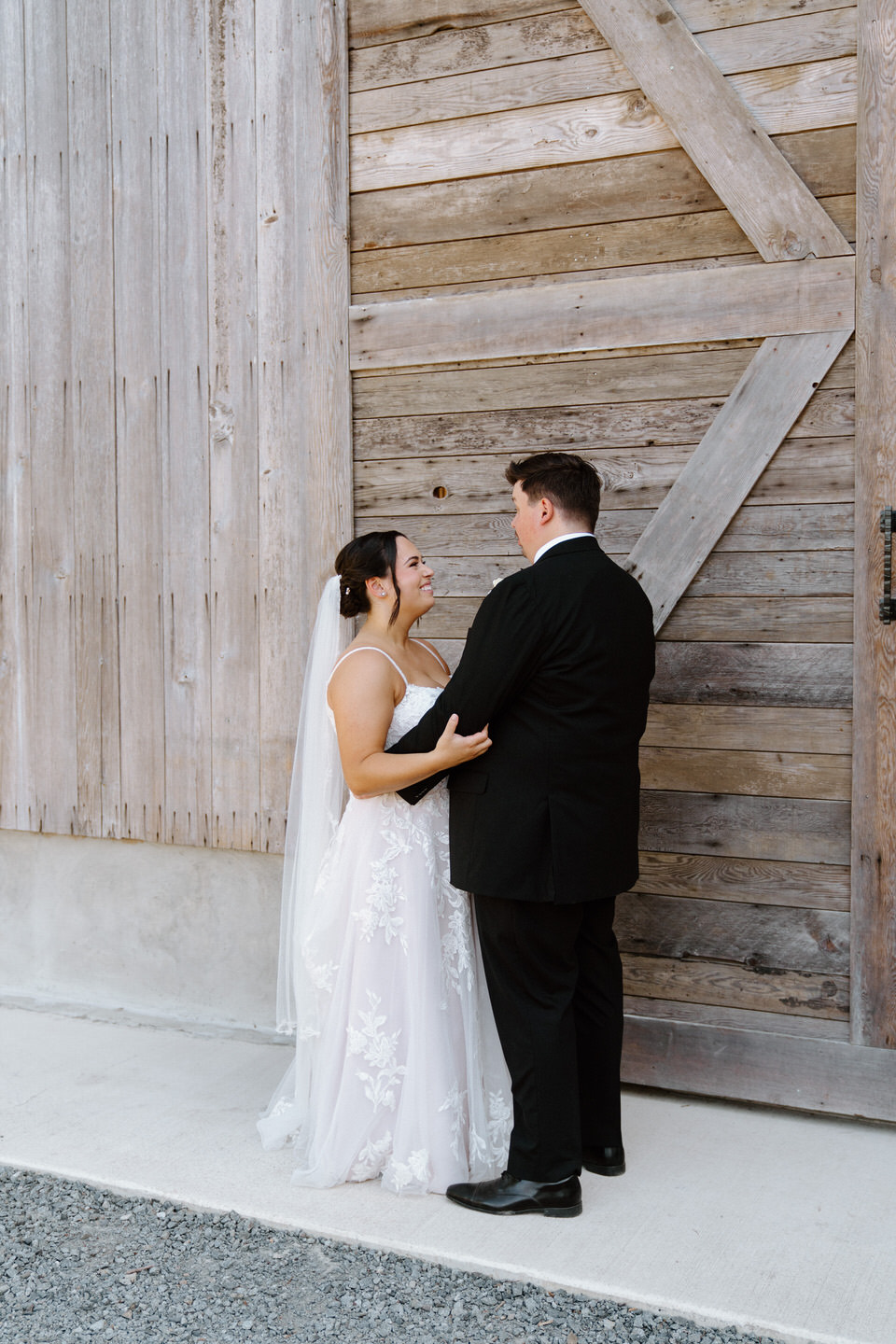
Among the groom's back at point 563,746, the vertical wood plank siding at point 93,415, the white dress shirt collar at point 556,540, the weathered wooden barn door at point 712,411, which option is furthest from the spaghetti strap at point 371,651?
the vertical wood plank siding at point 93,415

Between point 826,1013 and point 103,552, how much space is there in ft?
10.0

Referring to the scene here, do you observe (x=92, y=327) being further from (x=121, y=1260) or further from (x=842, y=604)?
(x=121, y=1260)

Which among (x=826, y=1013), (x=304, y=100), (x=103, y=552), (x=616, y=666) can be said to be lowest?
(x=826, y=1013)

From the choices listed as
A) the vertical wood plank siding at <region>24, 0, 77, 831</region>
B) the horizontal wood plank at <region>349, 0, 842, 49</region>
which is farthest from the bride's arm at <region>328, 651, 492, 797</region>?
the horizontal wood plank at <region>349, 0, 842, 49</region>

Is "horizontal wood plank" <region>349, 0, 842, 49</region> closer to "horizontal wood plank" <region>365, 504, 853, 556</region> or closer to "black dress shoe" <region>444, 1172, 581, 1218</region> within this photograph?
"horizontal wood plank" <region>365, 504, 853, 556</region>

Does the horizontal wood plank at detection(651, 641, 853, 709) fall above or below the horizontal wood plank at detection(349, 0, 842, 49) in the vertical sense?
below

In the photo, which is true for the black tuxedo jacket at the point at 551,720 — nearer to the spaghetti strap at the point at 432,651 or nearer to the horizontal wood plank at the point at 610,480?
the spaghetti strap at the point at 432,651

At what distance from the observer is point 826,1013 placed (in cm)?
345

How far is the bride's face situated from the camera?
323cm

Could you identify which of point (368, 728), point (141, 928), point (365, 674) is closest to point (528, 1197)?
point (368, 728)

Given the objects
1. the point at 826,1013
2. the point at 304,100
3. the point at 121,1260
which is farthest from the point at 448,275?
the point at 121,1260

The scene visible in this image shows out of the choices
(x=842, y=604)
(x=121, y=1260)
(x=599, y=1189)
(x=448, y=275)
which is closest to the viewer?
(x=121, y=1260)

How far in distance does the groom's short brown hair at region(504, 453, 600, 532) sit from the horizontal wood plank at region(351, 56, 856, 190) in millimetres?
1256

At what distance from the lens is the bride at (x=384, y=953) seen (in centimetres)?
305
